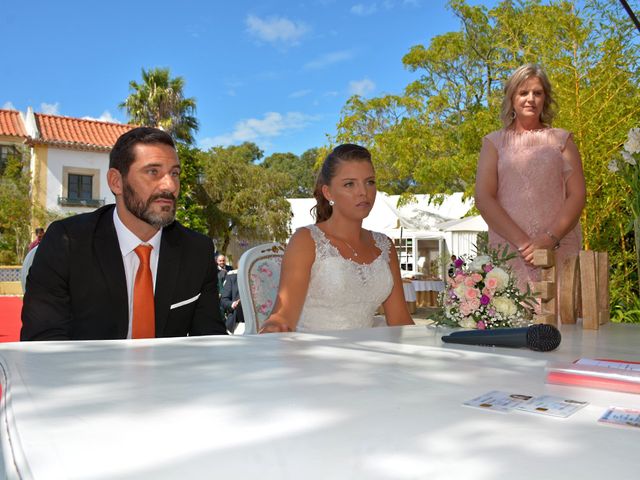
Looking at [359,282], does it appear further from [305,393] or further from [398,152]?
[398,152]

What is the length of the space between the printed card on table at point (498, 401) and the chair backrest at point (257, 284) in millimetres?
1935

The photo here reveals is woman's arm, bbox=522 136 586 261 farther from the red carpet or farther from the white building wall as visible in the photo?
the white building wall

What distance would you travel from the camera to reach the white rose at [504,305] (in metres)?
2.01

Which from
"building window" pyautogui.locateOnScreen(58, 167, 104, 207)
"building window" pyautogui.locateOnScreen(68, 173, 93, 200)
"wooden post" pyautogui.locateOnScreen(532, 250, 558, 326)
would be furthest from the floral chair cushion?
"building window" pyautogui.locateOnScreen(68, 173, 93, 200)

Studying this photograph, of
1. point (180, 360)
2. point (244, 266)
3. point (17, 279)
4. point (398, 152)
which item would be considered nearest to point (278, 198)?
point (17, 279)

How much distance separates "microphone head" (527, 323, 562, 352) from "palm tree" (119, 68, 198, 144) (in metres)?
26.1

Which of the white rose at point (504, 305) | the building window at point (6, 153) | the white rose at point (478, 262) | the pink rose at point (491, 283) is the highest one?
the building window at point (6, 153)

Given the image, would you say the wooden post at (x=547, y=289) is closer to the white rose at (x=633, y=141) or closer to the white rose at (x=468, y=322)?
the white rose at (x=468, y=322)

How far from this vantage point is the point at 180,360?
1291 millimetres

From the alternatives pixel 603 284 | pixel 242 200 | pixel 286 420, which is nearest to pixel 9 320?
pixel 603 284

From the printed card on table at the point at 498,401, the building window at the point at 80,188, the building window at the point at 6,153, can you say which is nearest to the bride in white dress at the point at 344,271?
the printed card on table at the point at 498,401

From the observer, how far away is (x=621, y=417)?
2.88ft

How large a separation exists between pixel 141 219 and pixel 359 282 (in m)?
1.09

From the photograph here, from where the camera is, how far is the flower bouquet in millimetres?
2016
